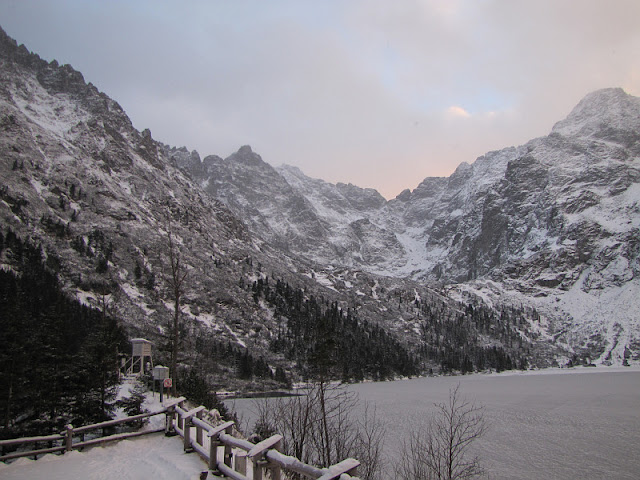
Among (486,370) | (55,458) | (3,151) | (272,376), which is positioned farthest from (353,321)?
(55,458)

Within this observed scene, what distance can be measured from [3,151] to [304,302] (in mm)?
116667

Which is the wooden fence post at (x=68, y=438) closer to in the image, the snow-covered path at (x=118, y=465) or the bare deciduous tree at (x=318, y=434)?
the snow-covered path at (x=118, y=465)

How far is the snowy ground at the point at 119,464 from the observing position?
12.7 metres

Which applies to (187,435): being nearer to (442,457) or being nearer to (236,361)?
(442,457)

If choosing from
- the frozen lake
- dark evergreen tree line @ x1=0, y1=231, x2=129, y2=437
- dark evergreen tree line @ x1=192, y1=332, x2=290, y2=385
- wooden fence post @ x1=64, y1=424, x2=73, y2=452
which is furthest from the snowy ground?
dark evergreen tree line @ x1=192, y1=332, x2=290, y2=385

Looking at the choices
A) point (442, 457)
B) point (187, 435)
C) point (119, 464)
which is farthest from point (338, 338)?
point (119, 464)

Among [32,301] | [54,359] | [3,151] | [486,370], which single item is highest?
[3,151]

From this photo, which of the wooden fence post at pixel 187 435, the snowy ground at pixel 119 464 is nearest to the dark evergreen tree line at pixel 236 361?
the snowy ground at pixel 119 464

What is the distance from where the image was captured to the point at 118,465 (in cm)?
1408

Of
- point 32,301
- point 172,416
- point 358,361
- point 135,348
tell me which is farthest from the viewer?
point 358,361

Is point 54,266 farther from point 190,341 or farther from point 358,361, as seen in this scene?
point 358,361

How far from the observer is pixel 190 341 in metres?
122

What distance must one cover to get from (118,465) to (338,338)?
424 feet

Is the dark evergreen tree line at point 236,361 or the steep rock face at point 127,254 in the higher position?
the steep rock face at point 127,254
